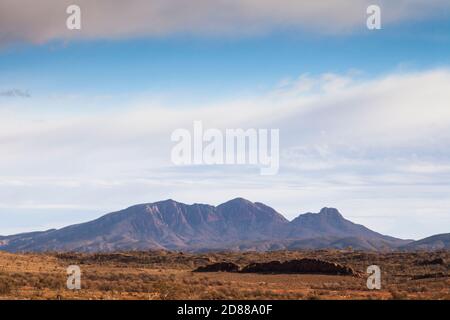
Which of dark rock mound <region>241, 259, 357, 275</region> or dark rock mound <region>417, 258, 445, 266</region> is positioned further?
dark rock mound <region>417, 258, 445, 266</region>

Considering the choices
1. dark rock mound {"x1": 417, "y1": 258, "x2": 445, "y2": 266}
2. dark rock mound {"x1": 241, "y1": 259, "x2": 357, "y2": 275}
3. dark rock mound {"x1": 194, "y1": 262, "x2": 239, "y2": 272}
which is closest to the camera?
dark rock mound {"x1": 241, "y1": 259, "x2": 357, "y2": 275}

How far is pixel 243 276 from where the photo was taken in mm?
55719

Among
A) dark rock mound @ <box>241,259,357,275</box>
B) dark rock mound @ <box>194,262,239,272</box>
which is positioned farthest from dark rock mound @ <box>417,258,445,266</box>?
dark rock mound @ <box>194,262,239,272</box>

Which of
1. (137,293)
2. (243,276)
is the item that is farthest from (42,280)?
(243,276)

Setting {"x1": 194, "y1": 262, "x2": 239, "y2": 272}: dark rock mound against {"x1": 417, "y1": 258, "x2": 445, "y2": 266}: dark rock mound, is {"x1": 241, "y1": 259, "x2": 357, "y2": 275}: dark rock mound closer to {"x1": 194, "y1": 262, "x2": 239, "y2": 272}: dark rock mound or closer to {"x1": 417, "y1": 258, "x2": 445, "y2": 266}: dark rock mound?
{"x1": 194, "y1": 262, "x2": 239, "y2": 272}: dark rock mound

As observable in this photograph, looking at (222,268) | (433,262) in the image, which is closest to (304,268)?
(222,268)

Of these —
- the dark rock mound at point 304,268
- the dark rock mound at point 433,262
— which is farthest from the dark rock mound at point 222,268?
the dark rock mound at point 433,262

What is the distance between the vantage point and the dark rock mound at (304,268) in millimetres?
56031

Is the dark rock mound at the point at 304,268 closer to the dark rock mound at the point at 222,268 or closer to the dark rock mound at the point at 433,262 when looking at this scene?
the dark rock mound at the point at 222,268

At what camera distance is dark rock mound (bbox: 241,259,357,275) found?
56.0 m

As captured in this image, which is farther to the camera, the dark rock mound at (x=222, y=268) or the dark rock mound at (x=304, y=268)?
the dark rock mound at (x=222, y=268)

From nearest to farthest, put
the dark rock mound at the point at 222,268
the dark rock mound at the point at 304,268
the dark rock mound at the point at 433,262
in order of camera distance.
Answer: the dark rock mound at the point at 304,268, the dark rock mound at the point at 222,268, the dark rock mound at the point at 433,262
